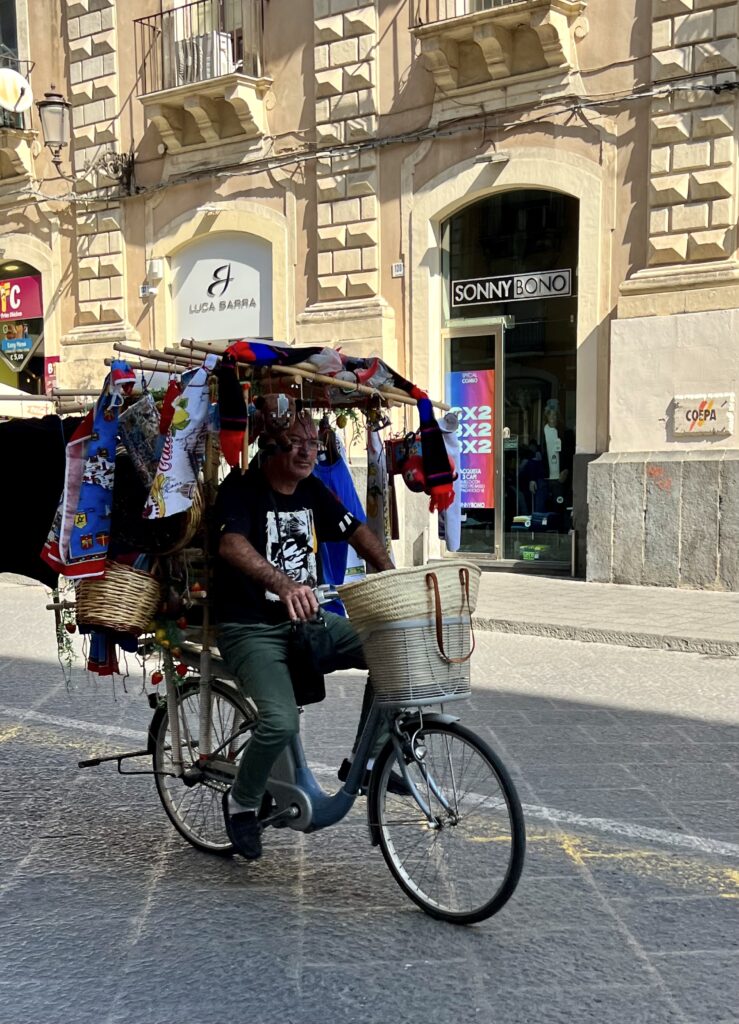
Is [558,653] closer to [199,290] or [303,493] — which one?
[303,493]

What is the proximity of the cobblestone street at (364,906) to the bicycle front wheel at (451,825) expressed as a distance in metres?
0.12

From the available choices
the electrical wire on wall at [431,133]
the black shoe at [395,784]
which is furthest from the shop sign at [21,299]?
the black shoe at [395,784]

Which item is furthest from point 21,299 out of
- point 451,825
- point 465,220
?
point 451,825

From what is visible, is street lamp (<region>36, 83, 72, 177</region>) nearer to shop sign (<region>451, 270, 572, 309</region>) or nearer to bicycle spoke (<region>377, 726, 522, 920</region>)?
shop sign (<region>451, 270, 572, 309</region>)

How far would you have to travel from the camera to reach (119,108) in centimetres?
1678

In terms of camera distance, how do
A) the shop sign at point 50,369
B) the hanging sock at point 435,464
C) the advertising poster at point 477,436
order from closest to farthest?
the hanging sock at point 435,464
the advertising poster at point 477,436
the shop sign at point 50,369

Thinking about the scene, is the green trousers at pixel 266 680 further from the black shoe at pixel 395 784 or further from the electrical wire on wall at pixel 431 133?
the electrical wire on wall at pixel 431 133

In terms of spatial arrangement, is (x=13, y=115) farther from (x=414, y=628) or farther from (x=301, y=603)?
(x=414, y=628)

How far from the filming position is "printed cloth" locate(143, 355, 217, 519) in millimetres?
3873

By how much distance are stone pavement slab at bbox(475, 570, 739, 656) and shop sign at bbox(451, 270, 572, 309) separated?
351cm

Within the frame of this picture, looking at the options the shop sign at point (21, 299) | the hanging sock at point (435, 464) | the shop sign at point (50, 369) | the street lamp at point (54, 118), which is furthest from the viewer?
the shop sign at point (21, 299)

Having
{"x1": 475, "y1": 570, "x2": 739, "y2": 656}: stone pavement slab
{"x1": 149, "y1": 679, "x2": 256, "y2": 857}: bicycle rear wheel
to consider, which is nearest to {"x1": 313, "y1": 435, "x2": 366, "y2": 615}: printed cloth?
{"x1": 149, "y1": 679, "x2": 256, "y2": 857}: bicycle rear wheel

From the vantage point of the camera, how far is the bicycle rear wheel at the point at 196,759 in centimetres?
421

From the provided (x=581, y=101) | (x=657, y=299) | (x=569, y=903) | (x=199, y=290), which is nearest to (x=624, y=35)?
(x=581, y=101)
